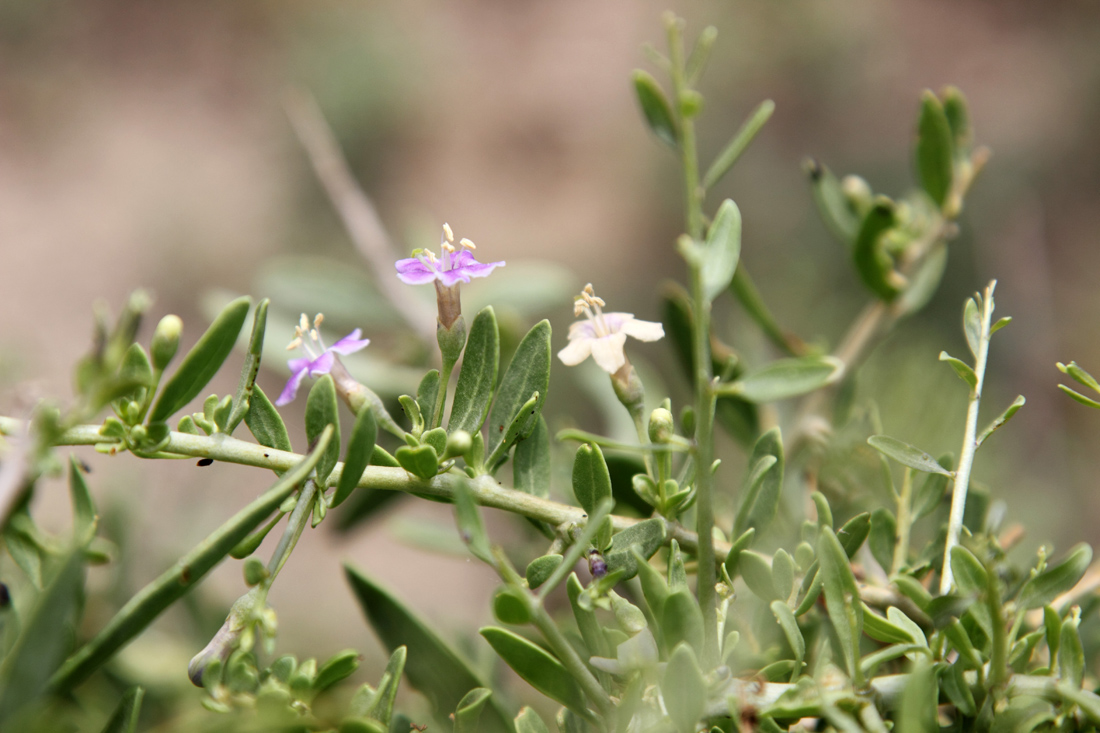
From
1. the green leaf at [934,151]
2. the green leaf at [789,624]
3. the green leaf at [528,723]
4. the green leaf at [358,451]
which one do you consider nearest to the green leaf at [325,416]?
the green leaf at [358,451]

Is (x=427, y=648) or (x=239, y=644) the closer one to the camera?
(x=239, y=644)

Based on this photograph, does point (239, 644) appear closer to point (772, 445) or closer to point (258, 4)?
point (772, 445)

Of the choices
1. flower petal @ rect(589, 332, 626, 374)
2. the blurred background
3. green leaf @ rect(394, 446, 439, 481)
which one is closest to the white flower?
flower petal @ rect(589, 332, 626, 374)

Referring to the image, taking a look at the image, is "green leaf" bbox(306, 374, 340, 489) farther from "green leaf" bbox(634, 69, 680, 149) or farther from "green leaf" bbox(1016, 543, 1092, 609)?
"green leaf" bbox(1016, 543, 1092, 609)

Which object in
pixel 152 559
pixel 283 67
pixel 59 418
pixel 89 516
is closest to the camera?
pixel 59 418

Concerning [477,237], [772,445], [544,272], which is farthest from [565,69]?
[772,445]

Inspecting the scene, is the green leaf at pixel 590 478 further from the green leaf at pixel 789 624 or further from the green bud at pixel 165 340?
the green bud at pixel 165 340
